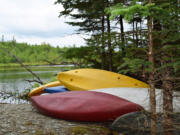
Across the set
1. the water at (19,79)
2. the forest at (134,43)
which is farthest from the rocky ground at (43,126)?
the water at (19,79)

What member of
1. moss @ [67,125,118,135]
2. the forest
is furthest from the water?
moss @ [67,125,118,135]

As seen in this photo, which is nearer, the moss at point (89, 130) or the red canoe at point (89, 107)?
the moss at point (89, 130)

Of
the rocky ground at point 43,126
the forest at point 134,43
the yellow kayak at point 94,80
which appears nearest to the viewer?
the forest at point 134,43

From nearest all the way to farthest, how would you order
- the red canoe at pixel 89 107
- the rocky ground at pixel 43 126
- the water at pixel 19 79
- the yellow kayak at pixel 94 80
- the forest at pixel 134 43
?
the forest at pixel 134 43
the rocky ground at pixel 43 126
the red canoe at pixel 89 107
the yellow kayak at pixel 94 80
the water at pixel 19 79

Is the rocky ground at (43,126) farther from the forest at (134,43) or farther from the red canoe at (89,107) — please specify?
the forest at (134,43)

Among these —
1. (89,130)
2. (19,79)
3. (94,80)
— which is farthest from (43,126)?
(19,79)

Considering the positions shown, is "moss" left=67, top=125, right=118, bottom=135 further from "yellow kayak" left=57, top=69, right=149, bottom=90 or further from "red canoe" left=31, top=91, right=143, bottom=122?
"yellow kayak" left=57, top=69, right=149, bottom=90

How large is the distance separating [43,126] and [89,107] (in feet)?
2.66

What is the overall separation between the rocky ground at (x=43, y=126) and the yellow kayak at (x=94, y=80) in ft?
3.96

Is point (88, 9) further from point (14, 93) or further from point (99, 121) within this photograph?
point (14, 93)

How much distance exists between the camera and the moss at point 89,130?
2968 mm

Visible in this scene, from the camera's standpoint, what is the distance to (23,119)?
11.1ft

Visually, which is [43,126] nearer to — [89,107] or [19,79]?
[89,107]

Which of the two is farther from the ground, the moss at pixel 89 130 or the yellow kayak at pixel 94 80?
the yellow kayak at pixel 94 80
